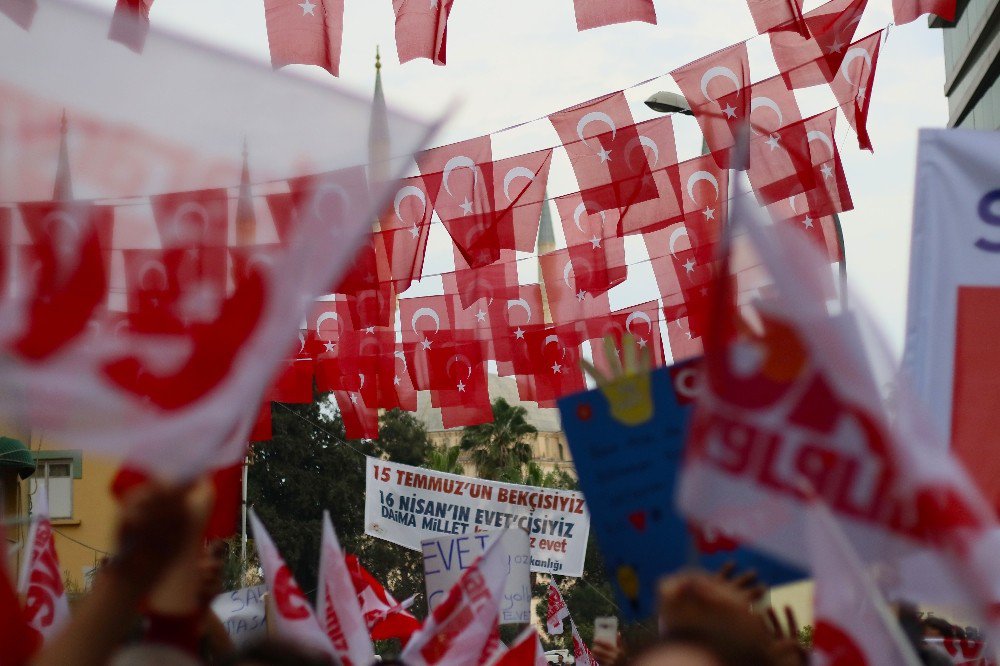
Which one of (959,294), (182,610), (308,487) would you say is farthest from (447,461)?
(182,610)

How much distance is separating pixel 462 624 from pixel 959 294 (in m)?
2.63

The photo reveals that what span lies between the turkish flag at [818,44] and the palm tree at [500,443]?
45619mm

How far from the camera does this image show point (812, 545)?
2.88m

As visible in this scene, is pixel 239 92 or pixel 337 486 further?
pixel 337 486

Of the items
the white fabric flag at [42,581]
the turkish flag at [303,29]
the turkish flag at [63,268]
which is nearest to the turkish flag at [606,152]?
the turkish flag at [303,29]

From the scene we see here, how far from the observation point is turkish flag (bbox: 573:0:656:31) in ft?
30.5

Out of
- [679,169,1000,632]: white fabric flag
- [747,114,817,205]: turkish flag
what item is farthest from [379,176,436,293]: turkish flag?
[679,169,1000,632]: white fabric flag

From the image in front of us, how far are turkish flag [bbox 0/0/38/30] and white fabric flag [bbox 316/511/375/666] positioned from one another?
3412mm

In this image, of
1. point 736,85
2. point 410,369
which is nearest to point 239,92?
point 736,85

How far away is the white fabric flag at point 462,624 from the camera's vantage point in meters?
6.03

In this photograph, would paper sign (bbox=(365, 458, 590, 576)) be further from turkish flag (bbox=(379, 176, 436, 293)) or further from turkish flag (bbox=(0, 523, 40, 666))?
turkish flag (bbox=(0, 523, 40, 666))

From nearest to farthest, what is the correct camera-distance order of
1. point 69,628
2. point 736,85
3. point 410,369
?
point 69,628
point 736,85
point 410,369

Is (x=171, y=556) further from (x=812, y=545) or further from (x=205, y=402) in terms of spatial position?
(x=812, y=545)

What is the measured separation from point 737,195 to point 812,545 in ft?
2.20
